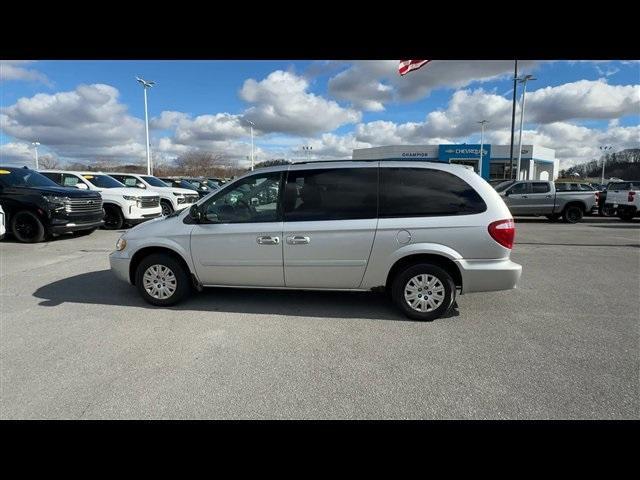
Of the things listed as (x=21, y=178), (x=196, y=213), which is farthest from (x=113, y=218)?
(x=196, y=213)

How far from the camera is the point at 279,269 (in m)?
4.46

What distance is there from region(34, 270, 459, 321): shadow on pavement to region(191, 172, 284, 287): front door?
0.34 m

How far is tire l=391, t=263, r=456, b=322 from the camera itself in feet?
13.8

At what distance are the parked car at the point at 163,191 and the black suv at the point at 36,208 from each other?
4.75 meters

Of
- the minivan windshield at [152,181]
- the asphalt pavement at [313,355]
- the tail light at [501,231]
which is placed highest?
the minivan windshield at [152,181]

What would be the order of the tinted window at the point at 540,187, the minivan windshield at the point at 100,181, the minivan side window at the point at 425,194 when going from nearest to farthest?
the minivan side window at the point at 425,194 → the minivan windshield at the point at 100,181 → the tinted window at the point at 540,187

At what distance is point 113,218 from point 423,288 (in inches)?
435

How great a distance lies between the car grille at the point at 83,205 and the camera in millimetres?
9312

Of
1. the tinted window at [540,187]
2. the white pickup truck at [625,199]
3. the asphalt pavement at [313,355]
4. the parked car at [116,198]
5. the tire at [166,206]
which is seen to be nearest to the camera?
the asphalt pavement at [313,355]

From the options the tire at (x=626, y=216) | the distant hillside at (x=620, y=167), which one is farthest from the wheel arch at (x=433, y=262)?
the distant hillside at (x=620, y=167)

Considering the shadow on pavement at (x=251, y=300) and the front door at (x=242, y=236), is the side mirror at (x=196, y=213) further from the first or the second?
the shadow on pavement at (x=251, y=300)
